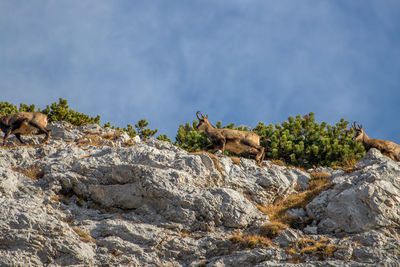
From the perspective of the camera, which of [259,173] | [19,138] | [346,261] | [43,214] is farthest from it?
[19,138]

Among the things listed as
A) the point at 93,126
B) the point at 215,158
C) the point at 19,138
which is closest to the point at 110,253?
the point at 215,158

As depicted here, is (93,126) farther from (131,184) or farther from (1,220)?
(1,220)

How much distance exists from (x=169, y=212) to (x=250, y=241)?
275 cm

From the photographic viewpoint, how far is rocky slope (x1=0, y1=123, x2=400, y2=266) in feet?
38.5

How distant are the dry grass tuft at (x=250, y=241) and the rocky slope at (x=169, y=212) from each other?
0.31 ft

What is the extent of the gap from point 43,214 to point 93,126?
1169 centimetres

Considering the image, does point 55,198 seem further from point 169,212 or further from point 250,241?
point 250,241

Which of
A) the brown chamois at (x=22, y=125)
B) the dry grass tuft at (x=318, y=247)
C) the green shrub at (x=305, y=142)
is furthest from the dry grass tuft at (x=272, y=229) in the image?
the brown chamois at (x=22, y=125)

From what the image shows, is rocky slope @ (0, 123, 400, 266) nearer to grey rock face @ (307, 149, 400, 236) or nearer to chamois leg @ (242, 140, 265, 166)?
grey rock face @ (307, 149, 400, 236)

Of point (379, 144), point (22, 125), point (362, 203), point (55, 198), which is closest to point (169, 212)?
point (55, 198)

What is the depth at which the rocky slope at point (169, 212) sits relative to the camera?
1173 centimetres

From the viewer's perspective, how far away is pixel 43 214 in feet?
40.4

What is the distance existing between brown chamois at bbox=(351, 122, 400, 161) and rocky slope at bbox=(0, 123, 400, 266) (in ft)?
17.5

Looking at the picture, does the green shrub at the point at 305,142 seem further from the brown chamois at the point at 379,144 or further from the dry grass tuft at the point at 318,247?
the dry grass tuft at the point at 318,247
